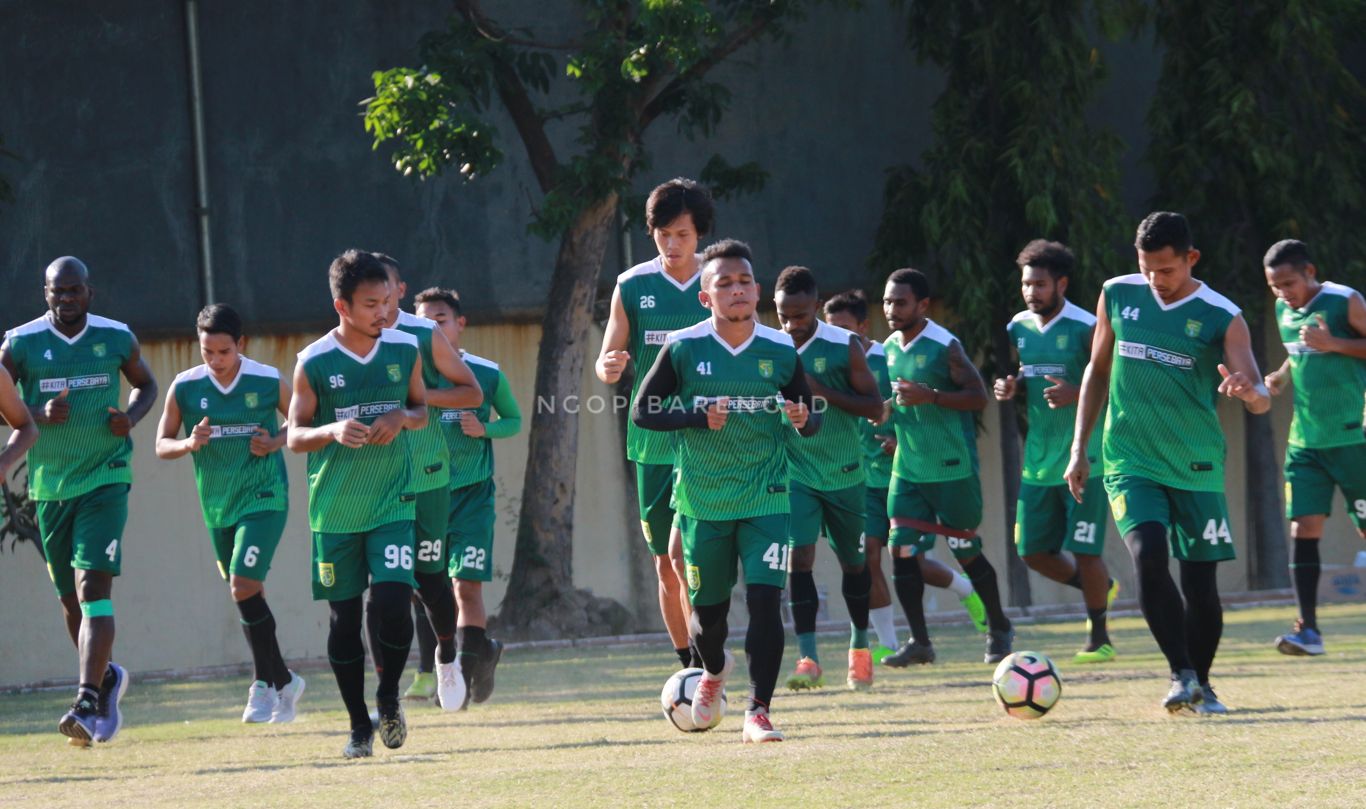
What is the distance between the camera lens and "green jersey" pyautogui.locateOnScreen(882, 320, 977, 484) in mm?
11289

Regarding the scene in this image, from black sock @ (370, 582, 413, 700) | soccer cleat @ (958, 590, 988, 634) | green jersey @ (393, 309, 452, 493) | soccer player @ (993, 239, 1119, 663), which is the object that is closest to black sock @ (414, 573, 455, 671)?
green jersey @ (393, 309, 452, 493)

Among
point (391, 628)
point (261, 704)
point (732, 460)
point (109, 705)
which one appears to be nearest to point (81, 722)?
point (109, 705)

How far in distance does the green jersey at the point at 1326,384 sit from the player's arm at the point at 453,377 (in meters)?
5.14

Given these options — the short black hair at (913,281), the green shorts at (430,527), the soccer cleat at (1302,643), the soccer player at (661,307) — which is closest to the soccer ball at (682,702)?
the soccer player at (661,307)

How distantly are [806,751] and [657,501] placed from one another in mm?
2095

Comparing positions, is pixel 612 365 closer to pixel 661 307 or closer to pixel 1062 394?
pixel 661 307

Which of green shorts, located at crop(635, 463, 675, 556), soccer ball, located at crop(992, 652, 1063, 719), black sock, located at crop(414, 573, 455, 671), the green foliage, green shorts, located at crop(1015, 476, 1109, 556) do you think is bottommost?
soccer ball, located at crop(992, 652, 1063, 719)

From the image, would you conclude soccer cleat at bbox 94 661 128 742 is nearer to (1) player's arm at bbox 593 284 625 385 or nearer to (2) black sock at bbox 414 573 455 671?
(2) black sock at bbox 414 573 455 671

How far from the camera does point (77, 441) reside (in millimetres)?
9586

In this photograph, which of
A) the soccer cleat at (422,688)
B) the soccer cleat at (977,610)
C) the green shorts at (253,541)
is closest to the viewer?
the green shorts at (253,541)

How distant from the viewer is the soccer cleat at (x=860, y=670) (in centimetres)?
996

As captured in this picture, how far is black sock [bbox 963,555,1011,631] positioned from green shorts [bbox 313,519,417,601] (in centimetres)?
461

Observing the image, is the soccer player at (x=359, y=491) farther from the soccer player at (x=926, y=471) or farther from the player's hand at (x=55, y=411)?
the soccer player at (x=926, y=471)

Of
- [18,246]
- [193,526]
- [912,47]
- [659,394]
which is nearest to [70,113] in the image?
[18,246]
